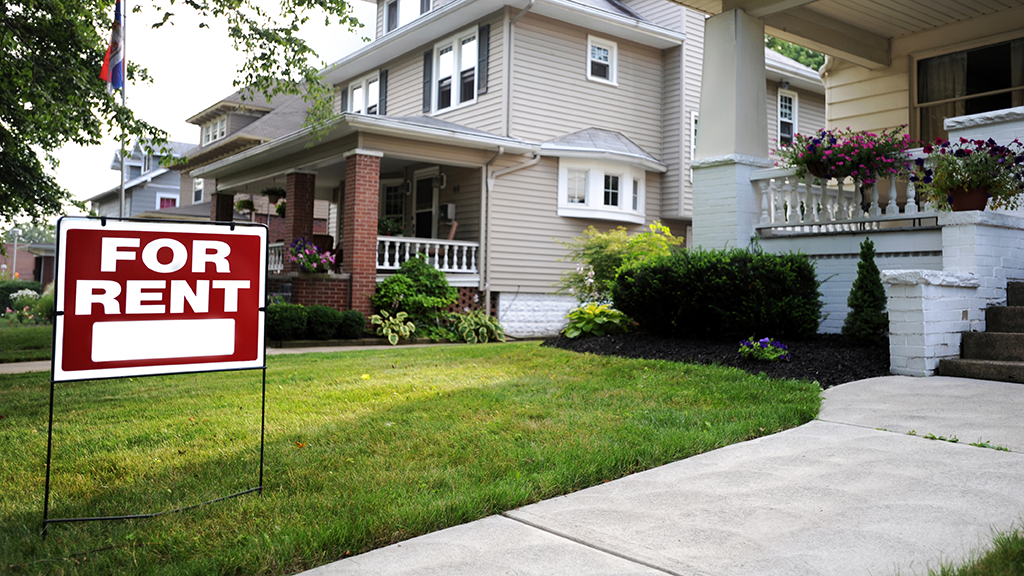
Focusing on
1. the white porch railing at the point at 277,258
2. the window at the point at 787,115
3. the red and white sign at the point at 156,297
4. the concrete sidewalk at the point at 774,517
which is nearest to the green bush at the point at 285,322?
the white porch railing at the point at 277,258

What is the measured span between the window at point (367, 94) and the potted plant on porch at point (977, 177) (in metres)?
15.8

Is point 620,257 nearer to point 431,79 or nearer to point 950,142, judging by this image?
point 950,142

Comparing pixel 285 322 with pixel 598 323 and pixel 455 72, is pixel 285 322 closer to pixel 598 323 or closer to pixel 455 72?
pixel 598 323

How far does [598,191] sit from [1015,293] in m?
10.8

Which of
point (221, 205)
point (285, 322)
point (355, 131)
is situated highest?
point (355, 131)

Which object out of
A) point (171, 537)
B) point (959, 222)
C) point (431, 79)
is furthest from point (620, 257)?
point (171, 537)

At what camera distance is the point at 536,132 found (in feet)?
53.6

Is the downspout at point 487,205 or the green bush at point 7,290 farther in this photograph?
the green bush at point 7,290

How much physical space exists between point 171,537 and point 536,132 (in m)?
14.5

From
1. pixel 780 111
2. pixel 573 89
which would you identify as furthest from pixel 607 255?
pixel 780 111

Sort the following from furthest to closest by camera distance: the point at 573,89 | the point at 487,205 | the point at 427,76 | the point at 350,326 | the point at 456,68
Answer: the point at 427,76 → the point at 456,68 → the point at 573,89 → the point at 487,205 → the point at 350,326

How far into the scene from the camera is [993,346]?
5926mm

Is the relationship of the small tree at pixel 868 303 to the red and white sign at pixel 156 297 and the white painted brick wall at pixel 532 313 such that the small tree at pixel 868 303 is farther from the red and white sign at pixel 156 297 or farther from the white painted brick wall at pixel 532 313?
the white painted brick wall at pixel 532 313

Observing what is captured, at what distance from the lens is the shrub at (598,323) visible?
888cm
